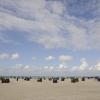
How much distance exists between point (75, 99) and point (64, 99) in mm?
812

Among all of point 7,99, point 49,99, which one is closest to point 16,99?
point 7,99

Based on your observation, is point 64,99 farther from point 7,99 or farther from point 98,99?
point 7,99

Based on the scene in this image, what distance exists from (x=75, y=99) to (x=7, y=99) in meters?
4.99

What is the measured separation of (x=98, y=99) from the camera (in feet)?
60.3

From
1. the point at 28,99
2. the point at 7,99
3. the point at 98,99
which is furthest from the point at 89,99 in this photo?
the point at 7,99

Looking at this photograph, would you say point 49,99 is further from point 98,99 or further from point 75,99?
point 98,99

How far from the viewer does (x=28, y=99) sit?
17875mm

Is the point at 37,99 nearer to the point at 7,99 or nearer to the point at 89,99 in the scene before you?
the point at 7,99

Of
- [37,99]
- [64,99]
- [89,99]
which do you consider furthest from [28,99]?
[89,99]

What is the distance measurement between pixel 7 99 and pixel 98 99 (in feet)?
22.1

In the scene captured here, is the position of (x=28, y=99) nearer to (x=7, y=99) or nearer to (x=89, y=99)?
(x=7, y=99)

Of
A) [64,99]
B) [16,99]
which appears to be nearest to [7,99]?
[16,99]

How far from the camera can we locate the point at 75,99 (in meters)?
18.2

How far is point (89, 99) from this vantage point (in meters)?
18.3
